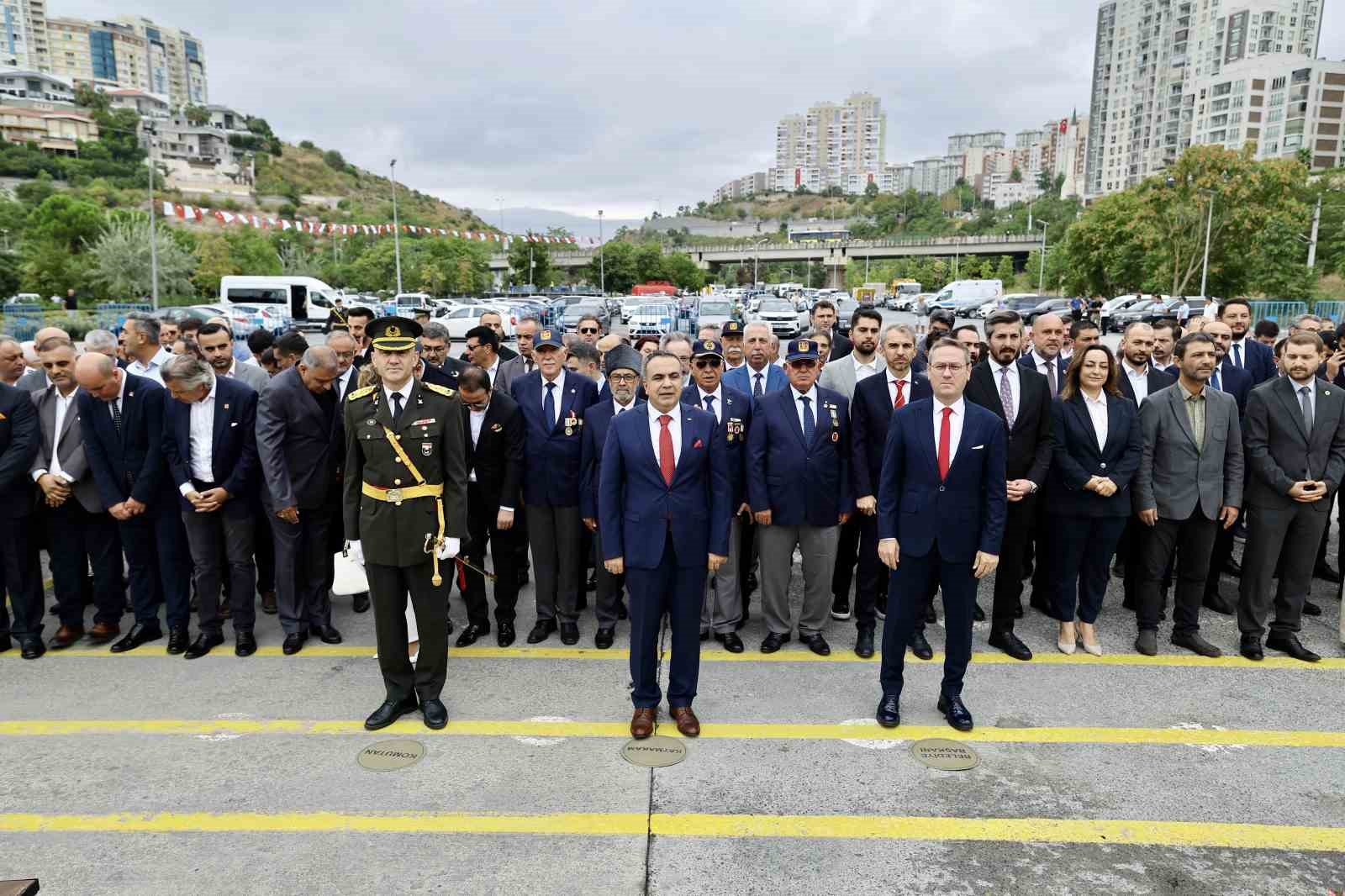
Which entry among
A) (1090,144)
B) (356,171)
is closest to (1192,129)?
(1090,144)

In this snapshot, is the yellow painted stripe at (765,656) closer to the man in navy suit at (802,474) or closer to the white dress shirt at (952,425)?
the man in navy suit at (802,474)

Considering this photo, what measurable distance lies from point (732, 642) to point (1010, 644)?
1808mm

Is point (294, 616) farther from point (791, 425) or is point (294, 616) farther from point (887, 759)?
point (887, 759)

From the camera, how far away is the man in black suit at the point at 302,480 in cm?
529

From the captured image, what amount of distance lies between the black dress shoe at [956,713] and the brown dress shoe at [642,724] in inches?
62.4

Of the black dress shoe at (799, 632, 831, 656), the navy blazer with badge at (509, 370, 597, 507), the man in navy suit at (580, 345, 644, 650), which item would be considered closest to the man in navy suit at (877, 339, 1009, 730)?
the black dress shoe at (799, 632, 831, 656)

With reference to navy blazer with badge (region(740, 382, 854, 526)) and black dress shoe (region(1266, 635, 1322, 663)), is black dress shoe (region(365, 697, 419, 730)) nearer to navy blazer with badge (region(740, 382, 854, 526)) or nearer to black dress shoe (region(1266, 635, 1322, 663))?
navy blazer with badge (region(740, 382, 854, 526))

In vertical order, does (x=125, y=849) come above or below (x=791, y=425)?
below

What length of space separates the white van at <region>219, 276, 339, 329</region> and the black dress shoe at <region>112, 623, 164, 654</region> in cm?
3567

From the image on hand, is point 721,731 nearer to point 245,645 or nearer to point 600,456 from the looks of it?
point 600,456

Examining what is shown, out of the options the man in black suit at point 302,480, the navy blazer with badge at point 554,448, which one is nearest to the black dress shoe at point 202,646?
the man in black suit at point 302,480

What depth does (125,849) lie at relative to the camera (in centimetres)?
338

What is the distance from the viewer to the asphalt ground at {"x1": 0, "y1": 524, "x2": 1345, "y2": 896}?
3.22 metres

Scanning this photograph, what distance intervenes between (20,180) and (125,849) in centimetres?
12485
